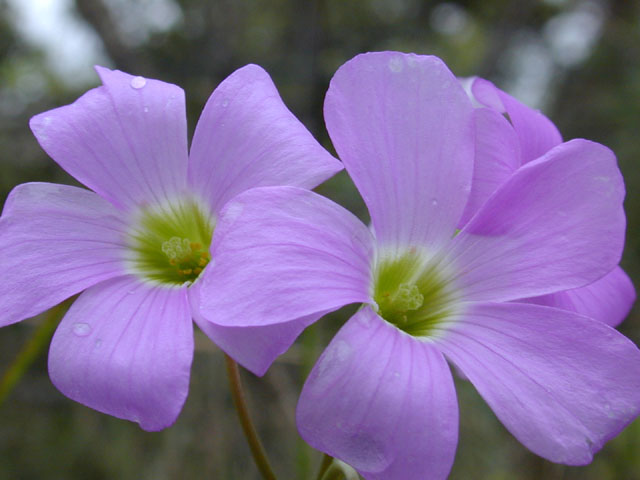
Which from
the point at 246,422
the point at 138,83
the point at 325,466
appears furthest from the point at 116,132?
the point at 325,466

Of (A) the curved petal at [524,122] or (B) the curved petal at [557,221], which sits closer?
(B) the curved petal at [557,221]

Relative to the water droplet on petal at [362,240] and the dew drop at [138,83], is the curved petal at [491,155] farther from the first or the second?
the dew drop at [138,83]

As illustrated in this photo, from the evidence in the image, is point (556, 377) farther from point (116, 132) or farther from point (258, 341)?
point (116, 132)

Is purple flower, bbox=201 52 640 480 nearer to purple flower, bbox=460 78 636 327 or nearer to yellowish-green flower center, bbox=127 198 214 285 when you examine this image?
purple flower, bbox=460 78 636 327

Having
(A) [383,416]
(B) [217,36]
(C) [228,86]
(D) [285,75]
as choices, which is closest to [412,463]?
(A) [383,416]

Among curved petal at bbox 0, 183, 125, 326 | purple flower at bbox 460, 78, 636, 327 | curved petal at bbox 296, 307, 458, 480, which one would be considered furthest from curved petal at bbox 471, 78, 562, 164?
curved petal at bbox 0, 183, 125, 326

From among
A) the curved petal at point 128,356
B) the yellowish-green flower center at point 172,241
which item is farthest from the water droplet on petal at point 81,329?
the yellowish-green flower center at point 172,241

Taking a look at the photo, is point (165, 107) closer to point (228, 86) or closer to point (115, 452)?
point (228, 86)
